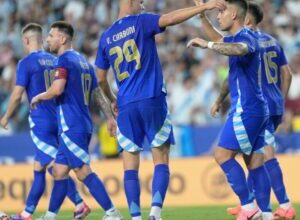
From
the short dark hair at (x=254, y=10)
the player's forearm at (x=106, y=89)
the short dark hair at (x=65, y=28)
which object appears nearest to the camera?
the player's forearm at (x=106, y=89)

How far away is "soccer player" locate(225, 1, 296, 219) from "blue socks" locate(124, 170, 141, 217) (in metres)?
1.68

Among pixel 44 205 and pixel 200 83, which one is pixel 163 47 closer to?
pixel 200 83

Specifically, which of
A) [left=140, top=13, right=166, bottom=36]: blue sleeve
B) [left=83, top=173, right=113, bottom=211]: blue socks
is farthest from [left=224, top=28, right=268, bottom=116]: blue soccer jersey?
[left=83, top=173, right=113, bottom=211]: blue socks

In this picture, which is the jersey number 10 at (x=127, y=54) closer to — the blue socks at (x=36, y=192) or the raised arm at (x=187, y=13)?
the raised arm at (x=187, y=13)

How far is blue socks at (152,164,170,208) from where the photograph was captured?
10909mm

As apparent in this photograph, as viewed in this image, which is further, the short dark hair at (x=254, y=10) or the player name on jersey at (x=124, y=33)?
the short dark hair at (x=254, y=10)

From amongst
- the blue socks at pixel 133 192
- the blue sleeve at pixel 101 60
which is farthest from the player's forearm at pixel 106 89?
the blue socks at pixel 133 192

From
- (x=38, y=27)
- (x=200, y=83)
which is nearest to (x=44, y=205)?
(x=200, y=83)

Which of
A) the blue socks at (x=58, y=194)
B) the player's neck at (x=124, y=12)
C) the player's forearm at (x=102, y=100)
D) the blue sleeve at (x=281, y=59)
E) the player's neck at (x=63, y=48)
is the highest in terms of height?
the player's neck at (x=124, y=12)

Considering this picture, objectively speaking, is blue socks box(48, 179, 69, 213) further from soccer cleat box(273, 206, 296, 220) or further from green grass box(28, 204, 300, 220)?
soccer cleat box(273, 206, 296, 220)

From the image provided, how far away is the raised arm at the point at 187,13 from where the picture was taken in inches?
412

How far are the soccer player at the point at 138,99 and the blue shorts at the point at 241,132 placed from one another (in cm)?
61

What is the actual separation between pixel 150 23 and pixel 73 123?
190cm

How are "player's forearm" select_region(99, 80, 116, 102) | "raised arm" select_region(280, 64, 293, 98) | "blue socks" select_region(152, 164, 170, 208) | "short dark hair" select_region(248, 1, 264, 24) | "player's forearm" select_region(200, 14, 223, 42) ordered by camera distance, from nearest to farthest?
"blue socks" select_region(152, 164, 170, 208) < "player's forearm" select_region(99, 80, 116, 102) < "player's forearm" select_region(200, 14, 223, 42) < "short dark hair" select_region(248, 1, 264, 24) < "raised arm" select_region(280, 64, 293, 98)
